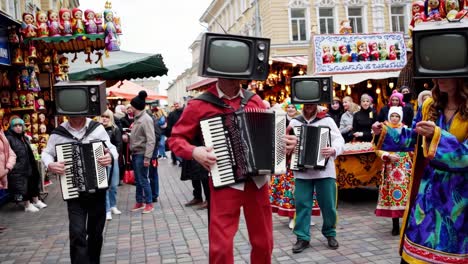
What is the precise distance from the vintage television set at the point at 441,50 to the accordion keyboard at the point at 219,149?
56.5 inches

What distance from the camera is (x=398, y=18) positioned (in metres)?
33.3

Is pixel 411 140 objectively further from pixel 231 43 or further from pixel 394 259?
pixel 394 259

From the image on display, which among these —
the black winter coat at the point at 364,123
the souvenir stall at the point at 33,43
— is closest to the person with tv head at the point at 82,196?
the black winter coat at the point at 364,123

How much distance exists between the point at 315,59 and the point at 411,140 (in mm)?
10421

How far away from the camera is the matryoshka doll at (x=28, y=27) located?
34.1 feet

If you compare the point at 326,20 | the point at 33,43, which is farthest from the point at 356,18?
the point at 33,43

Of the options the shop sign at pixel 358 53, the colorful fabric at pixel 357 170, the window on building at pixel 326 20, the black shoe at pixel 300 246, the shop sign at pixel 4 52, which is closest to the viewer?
the black shoe at pixel 300 246

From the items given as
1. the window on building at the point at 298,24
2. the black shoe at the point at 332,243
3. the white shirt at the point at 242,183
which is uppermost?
the window on building at the point at 298,24

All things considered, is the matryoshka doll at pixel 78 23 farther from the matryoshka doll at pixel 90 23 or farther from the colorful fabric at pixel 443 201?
the colorful fabric at pixel 443 201

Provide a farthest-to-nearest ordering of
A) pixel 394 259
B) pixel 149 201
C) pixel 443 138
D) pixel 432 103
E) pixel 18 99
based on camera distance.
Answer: pixel 18 99, pixel 149 201, pixel 394 259, pixel 432 103, pixel 443 138

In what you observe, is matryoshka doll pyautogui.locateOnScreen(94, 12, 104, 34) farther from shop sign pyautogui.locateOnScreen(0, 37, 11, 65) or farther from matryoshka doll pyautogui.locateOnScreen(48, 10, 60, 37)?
shop sign pyautogui.locateOnScreen(0, 37, 11, 65)

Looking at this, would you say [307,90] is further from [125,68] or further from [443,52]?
[125,68]

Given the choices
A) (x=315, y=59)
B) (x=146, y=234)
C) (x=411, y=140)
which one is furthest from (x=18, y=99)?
(x=411, y=140)

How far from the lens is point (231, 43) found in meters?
3.92
